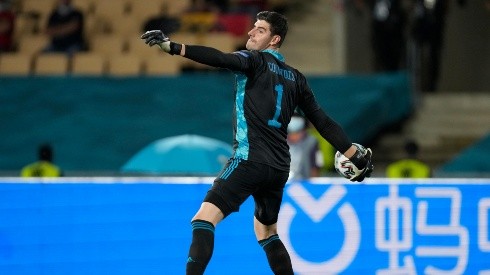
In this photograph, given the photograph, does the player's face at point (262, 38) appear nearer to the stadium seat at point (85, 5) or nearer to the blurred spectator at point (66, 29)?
the blurred spectator at point (66, 29)

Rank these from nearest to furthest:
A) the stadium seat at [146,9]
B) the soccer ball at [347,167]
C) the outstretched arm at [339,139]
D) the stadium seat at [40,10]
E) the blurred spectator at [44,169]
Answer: the outstretched arm at [339,139] < the soccer ball at [347,167] < the blurred spectator at [44,169] < the stadium seat at [146,9] < the stadium seat at [40,10]

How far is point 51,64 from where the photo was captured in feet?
60.0

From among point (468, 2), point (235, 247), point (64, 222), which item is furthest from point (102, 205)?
point (468, 2)

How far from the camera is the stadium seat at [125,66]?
18.1 m

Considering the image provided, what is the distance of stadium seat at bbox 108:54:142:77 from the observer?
18062 mm

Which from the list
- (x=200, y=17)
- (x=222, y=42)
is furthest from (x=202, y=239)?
(x=200, y=17)

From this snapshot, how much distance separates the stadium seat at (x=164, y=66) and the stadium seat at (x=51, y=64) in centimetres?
117

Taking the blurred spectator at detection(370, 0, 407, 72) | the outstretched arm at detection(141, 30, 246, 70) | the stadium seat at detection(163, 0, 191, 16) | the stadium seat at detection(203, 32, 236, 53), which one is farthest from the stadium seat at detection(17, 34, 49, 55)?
the outstretched arm at detection(141, 30, 246, 70)

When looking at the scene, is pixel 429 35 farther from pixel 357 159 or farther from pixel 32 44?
pixel 357 159

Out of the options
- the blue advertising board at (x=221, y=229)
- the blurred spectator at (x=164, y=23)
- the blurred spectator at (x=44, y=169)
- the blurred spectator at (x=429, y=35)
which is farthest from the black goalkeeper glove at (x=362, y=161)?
the blurred spectator at (x=164, y=23)

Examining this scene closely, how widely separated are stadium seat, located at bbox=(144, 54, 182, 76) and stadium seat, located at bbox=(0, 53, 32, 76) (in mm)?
1687

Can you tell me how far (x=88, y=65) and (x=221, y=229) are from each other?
8.49 metres

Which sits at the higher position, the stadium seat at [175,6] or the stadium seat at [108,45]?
the stadium seat at [175,6]

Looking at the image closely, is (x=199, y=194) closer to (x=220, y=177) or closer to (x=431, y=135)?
(x=220, y=177)
